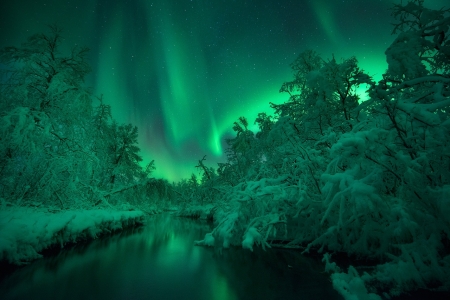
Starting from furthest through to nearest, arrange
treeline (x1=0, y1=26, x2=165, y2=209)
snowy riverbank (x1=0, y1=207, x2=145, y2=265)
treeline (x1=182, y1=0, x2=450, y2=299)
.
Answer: treeline (x1=0, y1=26, x2=165, y2=209) → snowy riverbank (x1=0, y1=207, x2=145, y2=265) → treeline (x1=182, y1=0, x2=450, y2=299)

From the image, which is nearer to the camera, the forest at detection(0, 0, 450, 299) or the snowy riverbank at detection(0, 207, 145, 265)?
the forest at detection(0, 0, 450, 299)

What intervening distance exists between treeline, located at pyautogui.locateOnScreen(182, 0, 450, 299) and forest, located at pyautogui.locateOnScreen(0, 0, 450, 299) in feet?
0.08

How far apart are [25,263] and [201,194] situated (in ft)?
77.8

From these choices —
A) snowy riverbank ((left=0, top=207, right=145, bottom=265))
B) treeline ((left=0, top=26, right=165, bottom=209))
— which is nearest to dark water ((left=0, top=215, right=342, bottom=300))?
snowy riverbank ((left=0, top=207, right=145, bottom=265))

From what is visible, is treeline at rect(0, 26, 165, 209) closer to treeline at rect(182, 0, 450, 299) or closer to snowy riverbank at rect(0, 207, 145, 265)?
snowy riverbank at rect(0, 207, 145, 265)

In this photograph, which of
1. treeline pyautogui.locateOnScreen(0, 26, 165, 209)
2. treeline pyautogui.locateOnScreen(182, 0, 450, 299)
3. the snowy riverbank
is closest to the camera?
treeline pyautogui.locateOnScreen(182, 0, 450, 299)

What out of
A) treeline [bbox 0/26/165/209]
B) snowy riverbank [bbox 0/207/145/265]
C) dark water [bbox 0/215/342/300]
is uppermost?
treeline [bbox 0/26/165/209]

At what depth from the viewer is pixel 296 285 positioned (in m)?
4.06

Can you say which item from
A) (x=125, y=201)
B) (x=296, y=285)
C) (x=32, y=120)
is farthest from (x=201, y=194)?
(x=296, y=285)

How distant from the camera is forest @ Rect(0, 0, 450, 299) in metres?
3.68

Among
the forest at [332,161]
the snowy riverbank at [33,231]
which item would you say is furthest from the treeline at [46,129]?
the snowy riverbank at [33,231]

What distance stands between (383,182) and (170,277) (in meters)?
5.89

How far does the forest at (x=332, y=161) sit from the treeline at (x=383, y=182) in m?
0.03

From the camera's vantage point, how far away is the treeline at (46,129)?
803 cm
